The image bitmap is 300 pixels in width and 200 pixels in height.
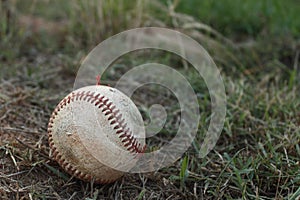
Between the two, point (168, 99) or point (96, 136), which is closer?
point (96, 136)

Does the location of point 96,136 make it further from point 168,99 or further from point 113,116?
point 168,99

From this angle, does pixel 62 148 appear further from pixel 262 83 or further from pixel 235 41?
pixel 235 41

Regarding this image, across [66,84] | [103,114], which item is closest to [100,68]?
[66,84]

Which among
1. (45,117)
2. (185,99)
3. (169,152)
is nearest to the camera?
(169,152)

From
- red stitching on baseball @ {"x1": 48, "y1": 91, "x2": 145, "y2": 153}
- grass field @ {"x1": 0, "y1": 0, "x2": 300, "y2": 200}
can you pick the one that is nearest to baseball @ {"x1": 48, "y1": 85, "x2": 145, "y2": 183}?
red stitching on baseball @ {"x1": 48, "y1": 91, "x2": 145, "y2": 153}

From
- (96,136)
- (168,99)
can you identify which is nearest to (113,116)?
(96,136)

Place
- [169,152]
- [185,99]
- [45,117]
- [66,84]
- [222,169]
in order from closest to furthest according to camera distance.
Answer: [222,169], [169,152], [45,117], [185,99], [66,84]

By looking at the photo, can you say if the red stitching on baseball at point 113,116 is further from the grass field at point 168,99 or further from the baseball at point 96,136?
the grass field at point 168,99

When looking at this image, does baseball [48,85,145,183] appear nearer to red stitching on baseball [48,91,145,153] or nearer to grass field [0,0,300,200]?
red stitching on baseball [48,91,145,153]
